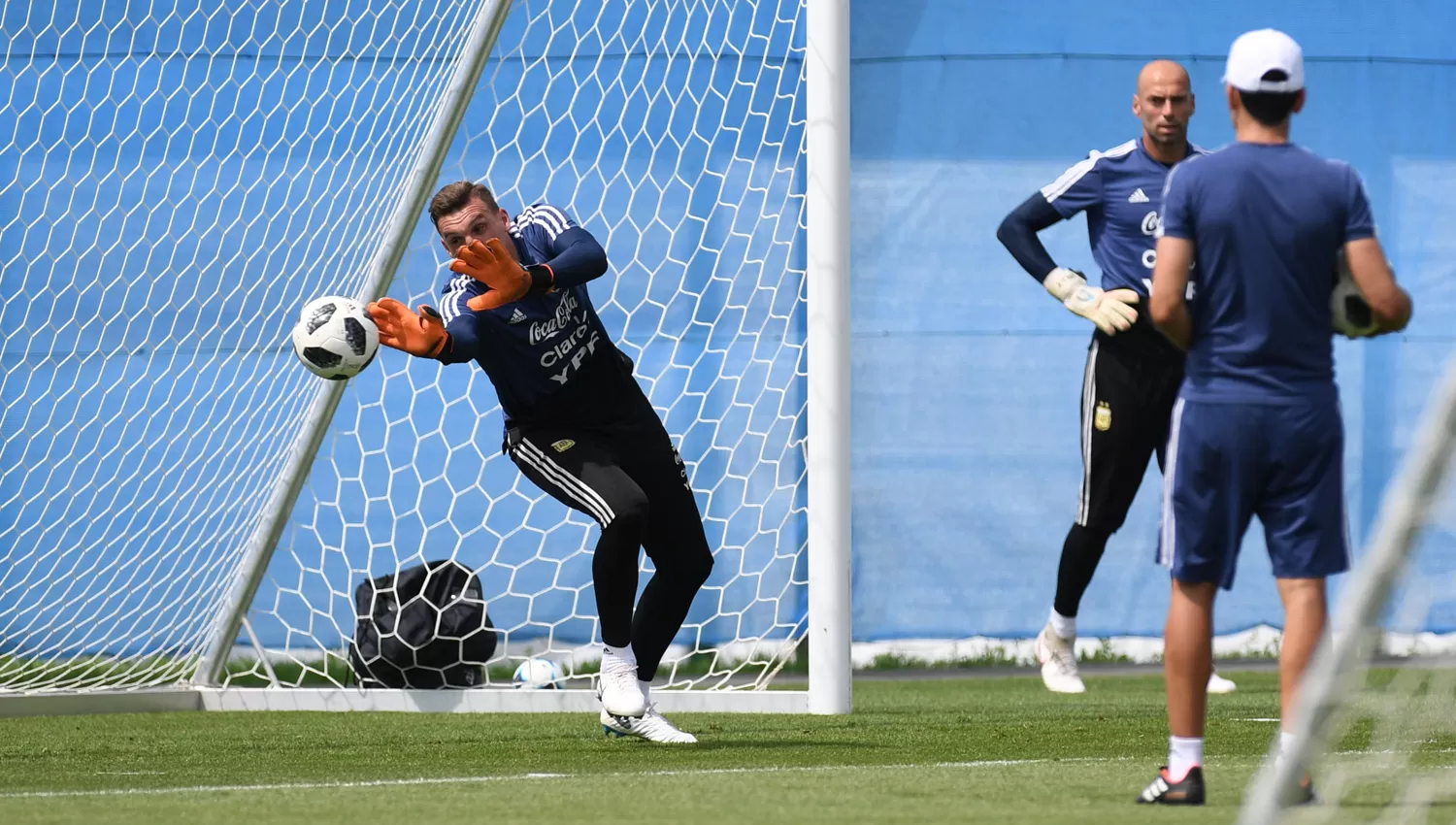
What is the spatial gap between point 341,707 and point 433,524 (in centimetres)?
180

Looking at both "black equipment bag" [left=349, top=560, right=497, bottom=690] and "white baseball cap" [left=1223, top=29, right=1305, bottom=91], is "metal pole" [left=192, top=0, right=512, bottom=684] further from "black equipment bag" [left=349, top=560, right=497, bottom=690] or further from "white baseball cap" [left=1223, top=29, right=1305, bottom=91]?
"white baseball cap" [left=1223, top=29, right=1305, bottom=91]

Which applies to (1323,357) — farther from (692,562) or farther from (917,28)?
(917,28)

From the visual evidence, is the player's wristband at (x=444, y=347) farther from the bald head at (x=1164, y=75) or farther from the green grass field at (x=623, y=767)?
the bald head at (x=1164, y=75)

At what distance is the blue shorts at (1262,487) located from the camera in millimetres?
3650

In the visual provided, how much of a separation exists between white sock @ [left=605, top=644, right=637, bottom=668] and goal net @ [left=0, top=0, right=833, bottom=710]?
2.62 metres

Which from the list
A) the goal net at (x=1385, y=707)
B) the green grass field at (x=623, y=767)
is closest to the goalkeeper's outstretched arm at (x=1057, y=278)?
the goal net at (x=1385, y=707)

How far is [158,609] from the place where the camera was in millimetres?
Answer: 8023

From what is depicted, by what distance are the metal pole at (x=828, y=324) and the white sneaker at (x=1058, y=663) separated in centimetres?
65

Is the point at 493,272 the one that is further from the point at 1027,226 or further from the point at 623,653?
the point at 1027,226

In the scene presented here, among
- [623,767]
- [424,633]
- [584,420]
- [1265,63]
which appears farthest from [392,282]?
[1265,63]

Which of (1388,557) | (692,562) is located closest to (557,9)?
(692,562)

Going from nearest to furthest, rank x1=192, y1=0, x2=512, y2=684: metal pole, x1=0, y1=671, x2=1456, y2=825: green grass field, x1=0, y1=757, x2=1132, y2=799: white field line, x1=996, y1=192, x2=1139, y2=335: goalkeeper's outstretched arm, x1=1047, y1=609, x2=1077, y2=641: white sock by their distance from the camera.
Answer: x1=0, y1=671, x2=1456, y2=825: green grass field
x1=0, y1=757, x2=1132, y2=799: white field line
x1=996, y1=192, x2=1139, y2=335: goalkeeper's outstretched arm
x1=1047, y1=609, x2=1077, y2=641: white sock
x1=192, y1=0, x2=512, y2=684: metal pole

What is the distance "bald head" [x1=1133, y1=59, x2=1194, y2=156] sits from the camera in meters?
5.82

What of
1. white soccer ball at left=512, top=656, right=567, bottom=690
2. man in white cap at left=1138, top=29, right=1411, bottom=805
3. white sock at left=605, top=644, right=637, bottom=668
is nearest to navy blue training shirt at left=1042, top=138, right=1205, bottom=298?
white sock at left=605, top=644, right=637, bottom=668
